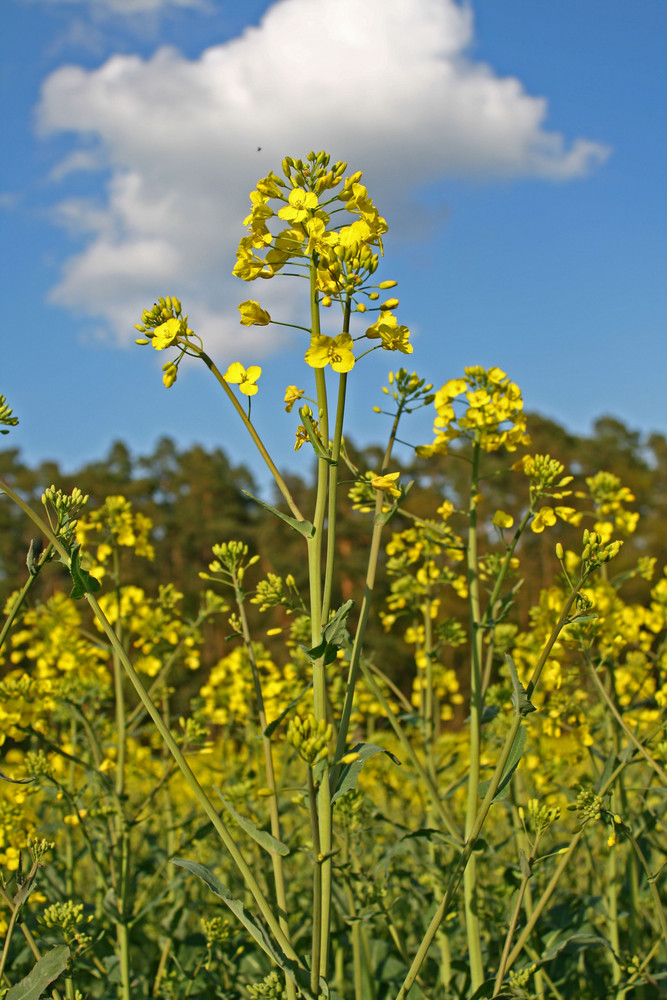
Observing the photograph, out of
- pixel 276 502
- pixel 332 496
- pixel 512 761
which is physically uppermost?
pixel 276 502

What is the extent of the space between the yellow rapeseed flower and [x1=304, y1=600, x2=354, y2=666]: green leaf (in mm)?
518

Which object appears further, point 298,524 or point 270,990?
point 270,990

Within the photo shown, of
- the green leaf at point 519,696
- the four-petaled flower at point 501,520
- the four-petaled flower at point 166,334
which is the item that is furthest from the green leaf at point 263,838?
the four-petaled flower at point 501,520

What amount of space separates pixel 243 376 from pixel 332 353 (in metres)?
0.24

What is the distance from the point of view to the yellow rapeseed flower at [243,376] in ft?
5.43

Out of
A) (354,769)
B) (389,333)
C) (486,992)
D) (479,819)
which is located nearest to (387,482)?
(389,333)

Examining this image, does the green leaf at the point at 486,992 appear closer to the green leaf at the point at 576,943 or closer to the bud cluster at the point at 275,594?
the green leaf at the point at 576,943

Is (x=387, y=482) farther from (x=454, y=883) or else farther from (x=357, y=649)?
(x=454, y=883)

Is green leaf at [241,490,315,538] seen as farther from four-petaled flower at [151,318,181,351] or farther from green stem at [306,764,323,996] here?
green stem at [306,764,323,996]

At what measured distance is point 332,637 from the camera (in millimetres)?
1462

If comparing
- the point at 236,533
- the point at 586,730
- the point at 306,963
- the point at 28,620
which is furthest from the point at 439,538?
the point at 236,533

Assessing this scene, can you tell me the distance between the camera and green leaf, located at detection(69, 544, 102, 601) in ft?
4.64

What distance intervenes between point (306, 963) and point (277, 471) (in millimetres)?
999

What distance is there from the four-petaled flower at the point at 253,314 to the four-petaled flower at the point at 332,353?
214 millimetres
